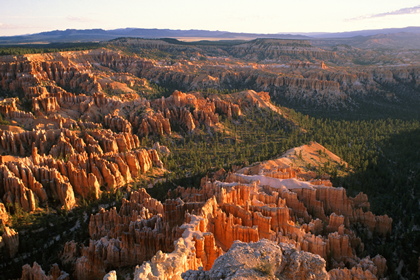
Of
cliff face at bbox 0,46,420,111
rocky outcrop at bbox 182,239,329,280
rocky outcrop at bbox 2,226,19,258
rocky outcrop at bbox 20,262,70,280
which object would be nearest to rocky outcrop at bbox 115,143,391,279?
rocky outcrop at bbox 182,239,329,280

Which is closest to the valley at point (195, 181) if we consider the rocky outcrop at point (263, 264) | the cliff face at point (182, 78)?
the rocky outcrop at point (263, 264)

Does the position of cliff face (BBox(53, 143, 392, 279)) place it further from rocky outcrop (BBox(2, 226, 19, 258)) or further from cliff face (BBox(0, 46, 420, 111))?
cliff face (BBox(0, 46, 420, 111))

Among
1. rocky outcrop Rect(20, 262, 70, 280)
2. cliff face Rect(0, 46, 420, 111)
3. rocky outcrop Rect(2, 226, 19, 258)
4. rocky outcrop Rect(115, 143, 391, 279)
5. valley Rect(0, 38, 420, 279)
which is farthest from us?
cliff face Rect(0, 46, 420, 111)

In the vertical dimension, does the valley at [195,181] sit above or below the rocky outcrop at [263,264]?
below

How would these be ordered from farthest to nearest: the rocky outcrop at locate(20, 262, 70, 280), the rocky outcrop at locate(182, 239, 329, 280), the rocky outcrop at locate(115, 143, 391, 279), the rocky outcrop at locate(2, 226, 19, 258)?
1. the rocky outcrop at locate(2, 226, 19, 258)
2. the rocky outcrop at locate(20, 262, 70, 280)
3. the rocky outcrop at locate(115, 143, 391, 279)
4. the rocky outcrop at locate(182, 239, 329, 280)

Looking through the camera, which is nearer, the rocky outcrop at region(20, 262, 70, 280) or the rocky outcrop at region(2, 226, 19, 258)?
the rocky outcrop at region(20, 262, 70, 280)

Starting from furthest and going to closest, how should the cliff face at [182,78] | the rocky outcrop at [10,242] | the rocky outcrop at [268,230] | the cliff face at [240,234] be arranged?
the cliff face at [182,78]
the rocky outcrop at [10,242]
the cliff face at [240,234]
the rocky outcrop at [268,230]

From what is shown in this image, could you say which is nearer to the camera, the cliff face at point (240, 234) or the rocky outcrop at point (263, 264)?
the rocky outcrop at point (263, 264)

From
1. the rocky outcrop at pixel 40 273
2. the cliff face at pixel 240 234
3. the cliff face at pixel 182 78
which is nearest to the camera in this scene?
the cliff face at pixel 240 234

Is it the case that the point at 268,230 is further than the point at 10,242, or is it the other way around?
the point at 10,242

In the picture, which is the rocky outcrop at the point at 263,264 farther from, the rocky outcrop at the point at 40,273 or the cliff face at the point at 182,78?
the cliff face at the point at 182,78

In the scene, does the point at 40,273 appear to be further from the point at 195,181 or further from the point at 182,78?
the point at 182,78

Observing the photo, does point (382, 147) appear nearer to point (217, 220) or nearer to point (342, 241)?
point (342, 241)

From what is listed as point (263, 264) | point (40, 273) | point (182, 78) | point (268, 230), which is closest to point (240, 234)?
point (268, 230)
